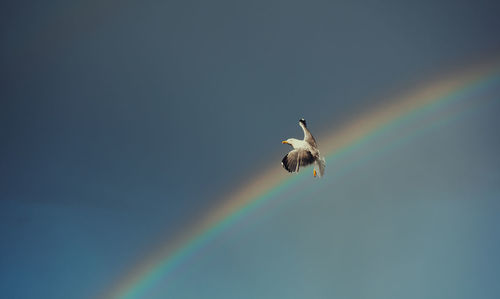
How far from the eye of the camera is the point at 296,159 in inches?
502

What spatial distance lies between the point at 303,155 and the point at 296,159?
32cm

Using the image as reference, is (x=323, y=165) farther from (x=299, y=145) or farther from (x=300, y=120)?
(x=300, y=120)

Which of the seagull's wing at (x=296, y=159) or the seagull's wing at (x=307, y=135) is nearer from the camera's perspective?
the seagull's wing at (x=296, y=159)

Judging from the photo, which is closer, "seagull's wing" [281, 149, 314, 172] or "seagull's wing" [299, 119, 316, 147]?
"seagull's wing" [281, 149, 314, 172]

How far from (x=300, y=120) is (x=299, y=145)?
1.59 metres

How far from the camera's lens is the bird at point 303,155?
41.2 ft

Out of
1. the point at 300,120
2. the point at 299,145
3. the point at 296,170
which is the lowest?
the point at 296,170

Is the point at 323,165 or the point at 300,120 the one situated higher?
the point at 300,120

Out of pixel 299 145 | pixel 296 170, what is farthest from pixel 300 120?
pixel 296 170

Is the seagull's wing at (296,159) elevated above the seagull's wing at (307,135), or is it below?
below

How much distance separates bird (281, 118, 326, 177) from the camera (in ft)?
41.2

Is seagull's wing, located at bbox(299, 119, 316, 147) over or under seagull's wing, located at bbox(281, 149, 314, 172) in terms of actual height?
over

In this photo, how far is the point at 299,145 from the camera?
13336mm

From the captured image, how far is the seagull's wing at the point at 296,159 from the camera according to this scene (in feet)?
41.1
